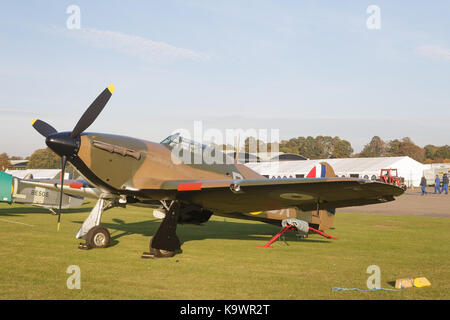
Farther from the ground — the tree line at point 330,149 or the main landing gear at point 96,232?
the tree line at point 330,149

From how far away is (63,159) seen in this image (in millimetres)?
8281

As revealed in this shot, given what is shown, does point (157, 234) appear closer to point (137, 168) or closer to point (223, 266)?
point (137, 168)

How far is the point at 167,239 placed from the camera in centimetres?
827

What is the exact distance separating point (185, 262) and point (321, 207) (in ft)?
12.8

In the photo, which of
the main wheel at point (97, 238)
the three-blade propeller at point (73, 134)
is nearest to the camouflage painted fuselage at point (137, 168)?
the three-blade propeller at point (73, 134)

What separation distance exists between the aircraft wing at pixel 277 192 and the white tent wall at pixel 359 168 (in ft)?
157

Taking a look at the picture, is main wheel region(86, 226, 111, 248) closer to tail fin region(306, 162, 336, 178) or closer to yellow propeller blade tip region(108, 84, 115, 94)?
yellow propeller blade tip region(108, 84, 115, 94)

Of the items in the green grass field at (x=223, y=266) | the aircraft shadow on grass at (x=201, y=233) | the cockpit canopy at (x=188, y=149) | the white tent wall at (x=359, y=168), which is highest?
the cockpit canopy at (x=188, y=149)

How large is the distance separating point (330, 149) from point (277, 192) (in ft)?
378

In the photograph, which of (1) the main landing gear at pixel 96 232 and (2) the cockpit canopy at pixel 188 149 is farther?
(2) the cockpit canopy at pixel 188 149

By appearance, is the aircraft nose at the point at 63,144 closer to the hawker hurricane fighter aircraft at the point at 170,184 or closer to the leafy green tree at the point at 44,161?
the hawker hurricane fighter aircraft at the point at 170,184

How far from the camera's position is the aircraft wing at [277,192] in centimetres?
742
